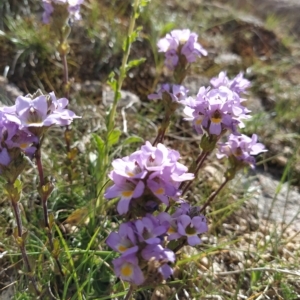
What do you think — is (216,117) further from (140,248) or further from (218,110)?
(140,248)

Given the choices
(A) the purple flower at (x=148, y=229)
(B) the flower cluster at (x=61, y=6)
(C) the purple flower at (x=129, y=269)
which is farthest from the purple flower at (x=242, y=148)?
(B) the flower cluster at (x=61, y=6)

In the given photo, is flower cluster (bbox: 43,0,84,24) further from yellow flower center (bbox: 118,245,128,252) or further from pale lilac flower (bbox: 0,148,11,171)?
yellow flower center (bbox: 118,245,128,252)

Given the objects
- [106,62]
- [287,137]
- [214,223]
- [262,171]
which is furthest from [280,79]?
[214,223]

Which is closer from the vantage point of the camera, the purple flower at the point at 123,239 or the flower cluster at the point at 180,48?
the purple flower at the point at 123,239

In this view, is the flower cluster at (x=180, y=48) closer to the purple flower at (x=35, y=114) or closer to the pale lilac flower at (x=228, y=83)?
the pale lilac flower at (x=228, y=83)

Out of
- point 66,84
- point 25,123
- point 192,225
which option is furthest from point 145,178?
point 66,84

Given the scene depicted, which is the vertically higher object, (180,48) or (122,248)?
(180,48)
